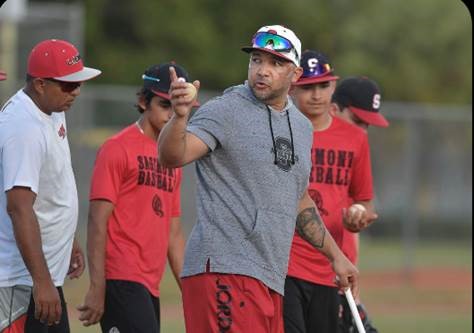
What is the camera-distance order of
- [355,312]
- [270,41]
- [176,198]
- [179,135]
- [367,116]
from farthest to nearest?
[367,116]
[176,198]
[355,312]
[270,41]
[179,135]

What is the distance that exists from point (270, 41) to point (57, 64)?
50.4 inches

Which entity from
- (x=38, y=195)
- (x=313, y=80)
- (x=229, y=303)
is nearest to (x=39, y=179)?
(x=38, y=195)

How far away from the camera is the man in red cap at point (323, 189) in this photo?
29.2ft

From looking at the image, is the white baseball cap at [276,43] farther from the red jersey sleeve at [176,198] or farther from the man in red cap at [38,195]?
the red jersey sleeve at [176,198]

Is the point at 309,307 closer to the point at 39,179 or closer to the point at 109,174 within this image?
the point at 109,174

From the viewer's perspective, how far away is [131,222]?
331 inches

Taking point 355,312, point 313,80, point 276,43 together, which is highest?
point 276,43

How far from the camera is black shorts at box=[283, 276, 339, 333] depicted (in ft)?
28.7

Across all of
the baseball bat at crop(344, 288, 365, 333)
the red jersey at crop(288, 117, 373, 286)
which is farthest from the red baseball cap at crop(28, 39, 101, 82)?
the red jersey at crop(288, 117, 373, 286)

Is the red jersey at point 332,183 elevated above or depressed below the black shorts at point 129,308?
above

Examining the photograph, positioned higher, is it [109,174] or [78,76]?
[78,76]

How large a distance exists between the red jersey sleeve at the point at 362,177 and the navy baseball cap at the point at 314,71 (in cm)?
55

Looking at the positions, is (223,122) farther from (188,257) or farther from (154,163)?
(154,163)

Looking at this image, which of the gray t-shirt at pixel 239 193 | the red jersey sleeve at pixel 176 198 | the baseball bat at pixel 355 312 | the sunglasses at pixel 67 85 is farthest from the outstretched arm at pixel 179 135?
the red jersey sleeve at pixel 176 198
